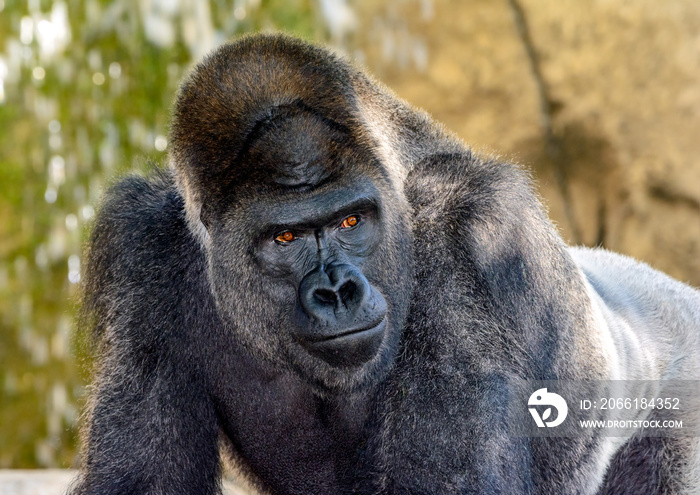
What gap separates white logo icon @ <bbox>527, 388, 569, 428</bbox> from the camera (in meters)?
3.54

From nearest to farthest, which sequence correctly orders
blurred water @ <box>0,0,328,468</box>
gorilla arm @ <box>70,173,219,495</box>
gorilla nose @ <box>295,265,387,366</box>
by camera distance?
gorilla nose @ <box>295,265,387,366</box>
gorilla arm @ <box>70,173,219,495</box>
blurred water @ <box>0,0,328,468</box>

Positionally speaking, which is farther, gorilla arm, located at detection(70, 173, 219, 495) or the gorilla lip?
gorilla arm, located at detection(70, 173, 219, 495)

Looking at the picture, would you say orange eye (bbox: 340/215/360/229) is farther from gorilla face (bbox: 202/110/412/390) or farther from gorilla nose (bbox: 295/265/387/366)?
gorilla nose (bbox: 295/265/387/366)

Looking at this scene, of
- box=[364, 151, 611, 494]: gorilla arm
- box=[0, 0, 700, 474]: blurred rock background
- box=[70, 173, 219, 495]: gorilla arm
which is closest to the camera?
box=[364, 151, 611, 494]: gorilla arm

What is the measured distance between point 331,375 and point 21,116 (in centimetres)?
830

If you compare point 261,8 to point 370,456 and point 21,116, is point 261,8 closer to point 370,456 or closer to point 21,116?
point 21,116

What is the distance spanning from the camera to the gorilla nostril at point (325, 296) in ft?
10.8

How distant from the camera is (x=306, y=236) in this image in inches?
138

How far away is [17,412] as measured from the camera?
390 inches

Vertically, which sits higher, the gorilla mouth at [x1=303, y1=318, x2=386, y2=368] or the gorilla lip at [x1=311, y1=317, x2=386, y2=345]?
the gorilla lip at [x1=311, y1=317, x2=386, y2=345]

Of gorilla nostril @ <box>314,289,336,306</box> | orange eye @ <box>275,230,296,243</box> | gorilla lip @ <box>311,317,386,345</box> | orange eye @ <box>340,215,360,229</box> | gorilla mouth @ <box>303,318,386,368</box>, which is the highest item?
orange eye @ <box>340,215,360,229</box>

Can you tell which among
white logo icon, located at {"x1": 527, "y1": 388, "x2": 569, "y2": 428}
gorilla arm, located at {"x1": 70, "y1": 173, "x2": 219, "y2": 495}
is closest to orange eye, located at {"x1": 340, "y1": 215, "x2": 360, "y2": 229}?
gorilla arm, located at {"x1": 70, "y1": 173, "x2": 219, "y2": 495}

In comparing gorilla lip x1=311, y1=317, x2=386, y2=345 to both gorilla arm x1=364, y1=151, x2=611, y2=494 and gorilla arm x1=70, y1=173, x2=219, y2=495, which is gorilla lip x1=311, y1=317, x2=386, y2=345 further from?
gorilla arm x1=70, y1=173, x2=219, y2=495

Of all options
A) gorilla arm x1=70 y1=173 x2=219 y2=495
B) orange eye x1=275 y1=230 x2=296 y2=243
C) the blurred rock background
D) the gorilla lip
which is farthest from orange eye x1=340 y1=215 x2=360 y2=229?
the blurred rock background
